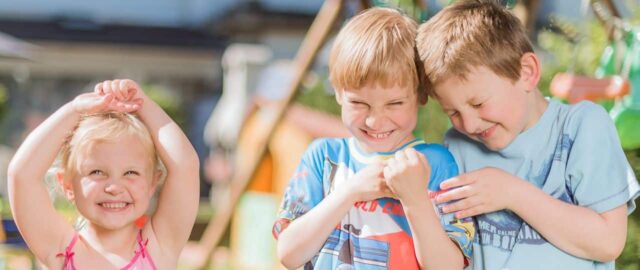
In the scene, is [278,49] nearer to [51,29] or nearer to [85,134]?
[51,29]

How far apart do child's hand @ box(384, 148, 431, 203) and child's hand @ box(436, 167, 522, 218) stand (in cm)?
12

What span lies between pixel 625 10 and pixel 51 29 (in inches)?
735

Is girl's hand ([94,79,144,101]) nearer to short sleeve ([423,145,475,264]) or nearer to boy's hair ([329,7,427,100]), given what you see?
boy's hair ([329,7,427,100])

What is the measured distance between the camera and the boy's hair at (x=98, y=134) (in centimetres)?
237

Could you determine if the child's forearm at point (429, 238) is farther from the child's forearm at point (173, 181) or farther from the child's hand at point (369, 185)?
the child's forearm at point (173, 181)

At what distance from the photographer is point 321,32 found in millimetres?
4797

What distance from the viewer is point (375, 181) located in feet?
7.59

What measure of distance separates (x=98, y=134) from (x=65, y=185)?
18 cm

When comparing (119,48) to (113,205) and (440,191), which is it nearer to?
(113,205)

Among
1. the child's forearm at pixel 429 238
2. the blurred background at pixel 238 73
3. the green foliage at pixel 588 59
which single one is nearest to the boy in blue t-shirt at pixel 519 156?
the child's forearm at pixel 429 238

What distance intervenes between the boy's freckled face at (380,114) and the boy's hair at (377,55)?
0.02 metres

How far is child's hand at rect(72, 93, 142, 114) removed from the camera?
7.80 ft

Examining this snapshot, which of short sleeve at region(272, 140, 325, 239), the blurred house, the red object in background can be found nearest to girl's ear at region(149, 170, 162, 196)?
short sleeve at region(272, 140, 325, 239)

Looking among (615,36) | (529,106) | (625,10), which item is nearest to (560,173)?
(529,106)
